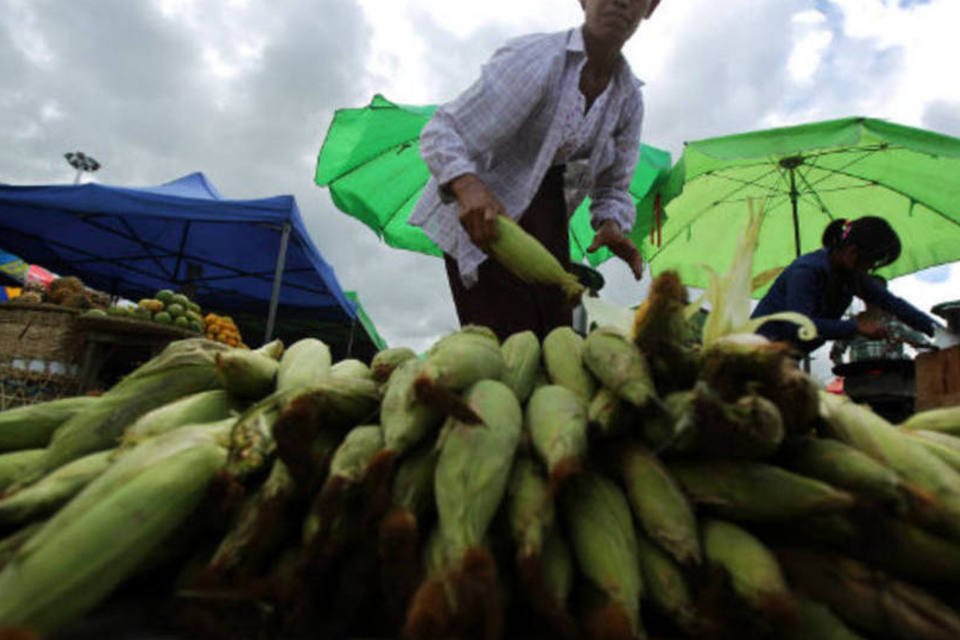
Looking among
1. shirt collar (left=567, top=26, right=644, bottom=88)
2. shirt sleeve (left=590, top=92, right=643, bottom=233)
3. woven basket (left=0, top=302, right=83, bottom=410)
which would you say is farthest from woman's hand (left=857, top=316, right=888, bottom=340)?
woven basket (left=0, top=302, right=83, bottom=410)

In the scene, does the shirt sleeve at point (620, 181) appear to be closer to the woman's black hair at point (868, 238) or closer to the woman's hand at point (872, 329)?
the woman's black hair at point (868, 238)

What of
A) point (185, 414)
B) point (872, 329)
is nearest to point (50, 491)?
point (185, 414)

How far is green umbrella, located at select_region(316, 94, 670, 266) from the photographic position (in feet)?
15.1

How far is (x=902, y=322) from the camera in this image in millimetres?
3064

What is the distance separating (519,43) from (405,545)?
5.33 feet

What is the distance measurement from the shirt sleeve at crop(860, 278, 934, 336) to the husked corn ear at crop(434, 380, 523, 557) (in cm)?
307

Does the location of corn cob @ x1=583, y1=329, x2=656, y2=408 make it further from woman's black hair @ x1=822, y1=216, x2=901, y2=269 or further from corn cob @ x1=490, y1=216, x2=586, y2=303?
woman's black hair @ x1=822, y1=216, x2=901, y2=269

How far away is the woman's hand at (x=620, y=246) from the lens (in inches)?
74.9

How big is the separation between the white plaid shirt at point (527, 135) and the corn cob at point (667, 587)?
1.15 metres

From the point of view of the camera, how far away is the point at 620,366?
0.66 metres

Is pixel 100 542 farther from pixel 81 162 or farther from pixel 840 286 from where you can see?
pixel 81 162

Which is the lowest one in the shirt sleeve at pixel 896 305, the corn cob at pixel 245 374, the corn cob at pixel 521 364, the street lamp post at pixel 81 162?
the corn cob at pixel 245 374

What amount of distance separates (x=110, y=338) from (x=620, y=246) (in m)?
3.17

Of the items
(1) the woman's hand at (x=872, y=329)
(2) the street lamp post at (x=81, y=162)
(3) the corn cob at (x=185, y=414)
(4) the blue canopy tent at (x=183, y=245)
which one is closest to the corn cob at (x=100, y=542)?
(3) the corn cob at (x=185, y=414)
